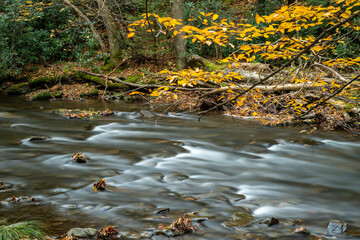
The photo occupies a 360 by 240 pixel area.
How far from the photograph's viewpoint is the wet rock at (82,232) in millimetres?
3263

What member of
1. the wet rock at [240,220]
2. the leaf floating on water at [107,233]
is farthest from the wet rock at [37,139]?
the wet rock at [240,220]

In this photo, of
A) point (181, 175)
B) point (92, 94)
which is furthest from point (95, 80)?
point (181, 175)

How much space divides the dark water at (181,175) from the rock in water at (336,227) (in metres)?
0.11

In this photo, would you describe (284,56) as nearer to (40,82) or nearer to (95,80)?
(95,80)

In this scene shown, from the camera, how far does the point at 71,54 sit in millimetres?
17812

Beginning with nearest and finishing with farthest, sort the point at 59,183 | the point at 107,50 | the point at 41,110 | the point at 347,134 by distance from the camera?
the point at 59,183
the point at 347,134
the point at 41,110
the point at 107,50

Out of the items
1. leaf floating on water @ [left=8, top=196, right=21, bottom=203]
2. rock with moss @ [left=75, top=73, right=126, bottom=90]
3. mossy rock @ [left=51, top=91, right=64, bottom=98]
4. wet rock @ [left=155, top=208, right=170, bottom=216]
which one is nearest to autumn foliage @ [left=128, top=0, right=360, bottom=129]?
wet rock @ [left=155, top=208, right=170, bottom=216]

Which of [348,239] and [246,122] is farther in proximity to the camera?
[246,122]

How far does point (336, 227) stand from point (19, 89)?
48.2 ft

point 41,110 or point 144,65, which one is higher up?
point 144,65

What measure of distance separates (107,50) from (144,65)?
8.83 ft

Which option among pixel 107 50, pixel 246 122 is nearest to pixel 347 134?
pixel 246 122

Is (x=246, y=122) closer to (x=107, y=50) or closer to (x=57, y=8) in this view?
(x=107, y=50)

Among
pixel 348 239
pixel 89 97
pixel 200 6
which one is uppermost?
pixel 200 6
